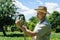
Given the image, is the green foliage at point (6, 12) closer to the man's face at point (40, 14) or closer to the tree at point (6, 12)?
the tree at point (6, 12)

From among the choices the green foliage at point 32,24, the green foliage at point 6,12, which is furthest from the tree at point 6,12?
the green foliage at point 32,24

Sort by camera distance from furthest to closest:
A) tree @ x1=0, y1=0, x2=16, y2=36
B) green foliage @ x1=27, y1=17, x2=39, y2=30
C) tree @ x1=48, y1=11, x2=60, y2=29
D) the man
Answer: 1. tree @ x1=48, y1=11, x2=60, y2=29
2. tree @ x1=0, y1=0, x2=16, y2=36
3. green foliage @ x1=27, y1=17, x2=39, y2=30
4. the man

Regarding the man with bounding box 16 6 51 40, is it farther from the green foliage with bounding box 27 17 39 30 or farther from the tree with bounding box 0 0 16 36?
the tree with bounding box 0 0 16 36

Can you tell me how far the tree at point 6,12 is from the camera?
151 feet

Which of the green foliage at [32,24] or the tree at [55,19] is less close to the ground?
the green foliage at [32,24]

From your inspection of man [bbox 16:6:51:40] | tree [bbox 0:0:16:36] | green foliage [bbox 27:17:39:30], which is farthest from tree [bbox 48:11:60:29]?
man [bbox 16:6:51:40]

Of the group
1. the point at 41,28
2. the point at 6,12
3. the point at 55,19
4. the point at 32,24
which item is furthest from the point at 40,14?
the point at 55,19

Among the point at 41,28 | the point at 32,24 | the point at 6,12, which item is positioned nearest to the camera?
the point at 41,28

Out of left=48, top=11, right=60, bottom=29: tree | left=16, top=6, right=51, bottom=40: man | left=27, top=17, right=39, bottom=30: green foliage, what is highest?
left=16, top=6, right=51, bottom=40: man

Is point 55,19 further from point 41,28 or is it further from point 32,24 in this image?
point 41,28

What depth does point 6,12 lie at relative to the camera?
47.2m

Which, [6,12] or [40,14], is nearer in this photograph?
[40,14]

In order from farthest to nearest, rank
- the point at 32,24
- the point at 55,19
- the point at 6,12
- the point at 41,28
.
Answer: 1. the point at 55,19
2. the point at 32,24
3. the point at 6,12
4. the point at 41,28

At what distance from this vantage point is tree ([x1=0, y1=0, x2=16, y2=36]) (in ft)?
151
